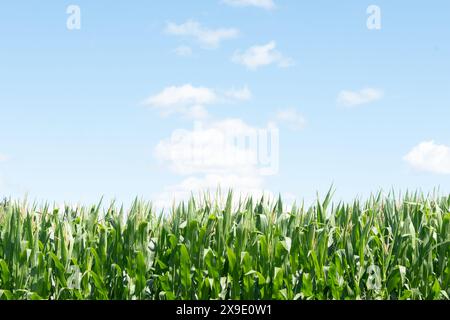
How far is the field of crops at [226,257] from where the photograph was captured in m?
6.54

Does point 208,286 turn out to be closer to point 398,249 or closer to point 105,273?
point 105,273

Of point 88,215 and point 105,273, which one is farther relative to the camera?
point 88,215

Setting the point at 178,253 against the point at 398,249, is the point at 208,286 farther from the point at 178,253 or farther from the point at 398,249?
the point at 398,249

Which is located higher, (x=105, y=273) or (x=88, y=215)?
(x=88, y=215)

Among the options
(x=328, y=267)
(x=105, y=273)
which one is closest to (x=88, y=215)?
(x=105, y=273)

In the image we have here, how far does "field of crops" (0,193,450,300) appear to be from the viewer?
6.54m

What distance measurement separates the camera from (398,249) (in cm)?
688

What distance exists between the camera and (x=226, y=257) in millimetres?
6656

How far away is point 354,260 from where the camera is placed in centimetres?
673

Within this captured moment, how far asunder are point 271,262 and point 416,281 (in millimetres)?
1628

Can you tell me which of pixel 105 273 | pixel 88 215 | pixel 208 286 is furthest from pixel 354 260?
pixel 88 215
